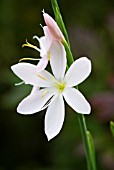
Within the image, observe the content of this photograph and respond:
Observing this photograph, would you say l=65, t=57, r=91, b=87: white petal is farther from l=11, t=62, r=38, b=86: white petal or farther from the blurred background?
the blurred background

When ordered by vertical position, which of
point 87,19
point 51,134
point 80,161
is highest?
point 51,134

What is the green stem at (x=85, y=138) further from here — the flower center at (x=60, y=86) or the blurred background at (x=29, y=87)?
the blurred background at (x=29, y=87)

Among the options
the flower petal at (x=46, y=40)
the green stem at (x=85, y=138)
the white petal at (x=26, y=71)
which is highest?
the flower petal at (x=46, y=40)

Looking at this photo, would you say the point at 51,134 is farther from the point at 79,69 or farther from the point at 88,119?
the point at 88,119

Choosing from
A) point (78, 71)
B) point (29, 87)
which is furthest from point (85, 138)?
point (29, 87)

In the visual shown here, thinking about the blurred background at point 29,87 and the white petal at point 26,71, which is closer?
the white petal at point 26,71

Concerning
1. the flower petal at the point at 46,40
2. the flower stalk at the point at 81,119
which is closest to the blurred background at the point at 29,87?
the flower stalk at the point at 81,119

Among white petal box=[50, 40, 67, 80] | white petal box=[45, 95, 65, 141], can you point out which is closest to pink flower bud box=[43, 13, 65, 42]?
white petal box=[50, 40, 67, 80]

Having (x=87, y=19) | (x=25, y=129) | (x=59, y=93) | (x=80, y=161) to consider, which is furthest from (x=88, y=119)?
(x=59, y=93)
